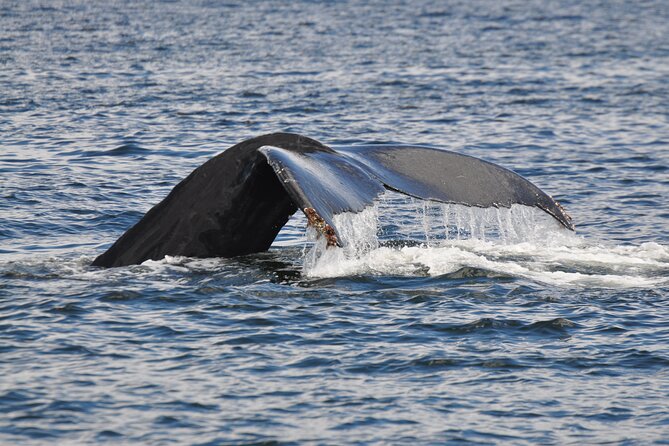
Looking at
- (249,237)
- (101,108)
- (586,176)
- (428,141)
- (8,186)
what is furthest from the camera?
(101,108)

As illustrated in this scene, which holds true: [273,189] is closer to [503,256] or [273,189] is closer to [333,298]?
[333,298]

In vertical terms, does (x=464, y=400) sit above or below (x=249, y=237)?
below

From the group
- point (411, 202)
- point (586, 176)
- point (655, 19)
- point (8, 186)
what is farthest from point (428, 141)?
point (655, 19)

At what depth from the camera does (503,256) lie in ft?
35.8

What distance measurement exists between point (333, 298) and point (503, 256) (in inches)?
78.7

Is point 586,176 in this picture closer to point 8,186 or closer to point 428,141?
point 428,141

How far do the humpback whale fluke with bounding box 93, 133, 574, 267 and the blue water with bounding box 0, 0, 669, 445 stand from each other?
0.25 meters

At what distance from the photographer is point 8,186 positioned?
14516mm

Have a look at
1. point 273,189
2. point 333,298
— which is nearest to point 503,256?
point 333,298

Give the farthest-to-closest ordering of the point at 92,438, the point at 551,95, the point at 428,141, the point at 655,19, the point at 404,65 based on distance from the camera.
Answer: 1. the point at 655,19
2. the point at 404,65
3. the point at 551,95
4. the point at 428,141
5. the point at 92,438

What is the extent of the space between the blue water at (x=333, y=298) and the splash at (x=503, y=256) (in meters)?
0.04

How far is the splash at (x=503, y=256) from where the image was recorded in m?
10.2

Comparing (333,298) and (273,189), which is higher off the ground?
(273,189)

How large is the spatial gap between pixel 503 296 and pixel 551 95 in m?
14.7
